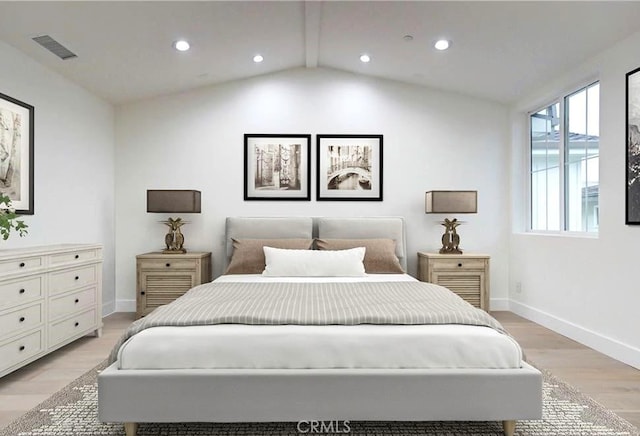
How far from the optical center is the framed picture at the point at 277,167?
5.05m

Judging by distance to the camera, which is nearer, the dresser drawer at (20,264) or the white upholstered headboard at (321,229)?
the dresser drawer at (20,264)

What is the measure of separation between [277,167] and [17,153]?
2.44 m

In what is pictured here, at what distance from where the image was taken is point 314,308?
2.48 meters

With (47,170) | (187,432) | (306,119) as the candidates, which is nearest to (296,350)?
(187,432)

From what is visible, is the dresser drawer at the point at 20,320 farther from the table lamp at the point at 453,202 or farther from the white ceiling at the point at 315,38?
the table lamp at the point at 453,202

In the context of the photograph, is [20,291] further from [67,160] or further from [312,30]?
[312,30]

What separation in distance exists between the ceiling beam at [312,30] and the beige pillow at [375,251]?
1.91 meters

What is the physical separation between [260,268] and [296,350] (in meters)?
2.27

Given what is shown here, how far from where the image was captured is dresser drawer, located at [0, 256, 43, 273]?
286 centimetres

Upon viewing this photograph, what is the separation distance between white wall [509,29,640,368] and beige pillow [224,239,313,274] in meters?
2.38

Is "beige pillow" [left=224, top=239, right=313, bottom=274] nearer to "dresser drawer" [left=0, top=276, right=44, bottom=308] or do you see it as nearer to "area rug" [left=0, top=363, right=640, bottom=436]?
"dresser drawer" [left=0, top=276, right=44, bottom=308]

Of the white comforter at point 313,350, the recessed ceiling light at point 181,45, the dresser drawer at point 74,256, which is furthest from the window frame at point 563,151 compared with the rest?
the dresser drawer at point 74,256

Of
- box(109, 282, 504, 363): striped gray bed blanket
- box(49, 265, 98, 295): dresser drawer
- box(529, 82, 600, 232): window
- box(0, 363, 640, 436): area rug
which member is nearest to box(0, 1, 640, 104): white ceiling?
box(529, 82, 600, 232): window

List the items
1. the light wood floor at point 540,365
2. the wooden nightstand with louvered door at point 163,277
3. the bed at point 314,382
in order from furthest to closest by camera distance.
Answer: the wooden nightstand with louvered door at point 163,277, the light wood floor at point 540,365, the bed at point 314,382
